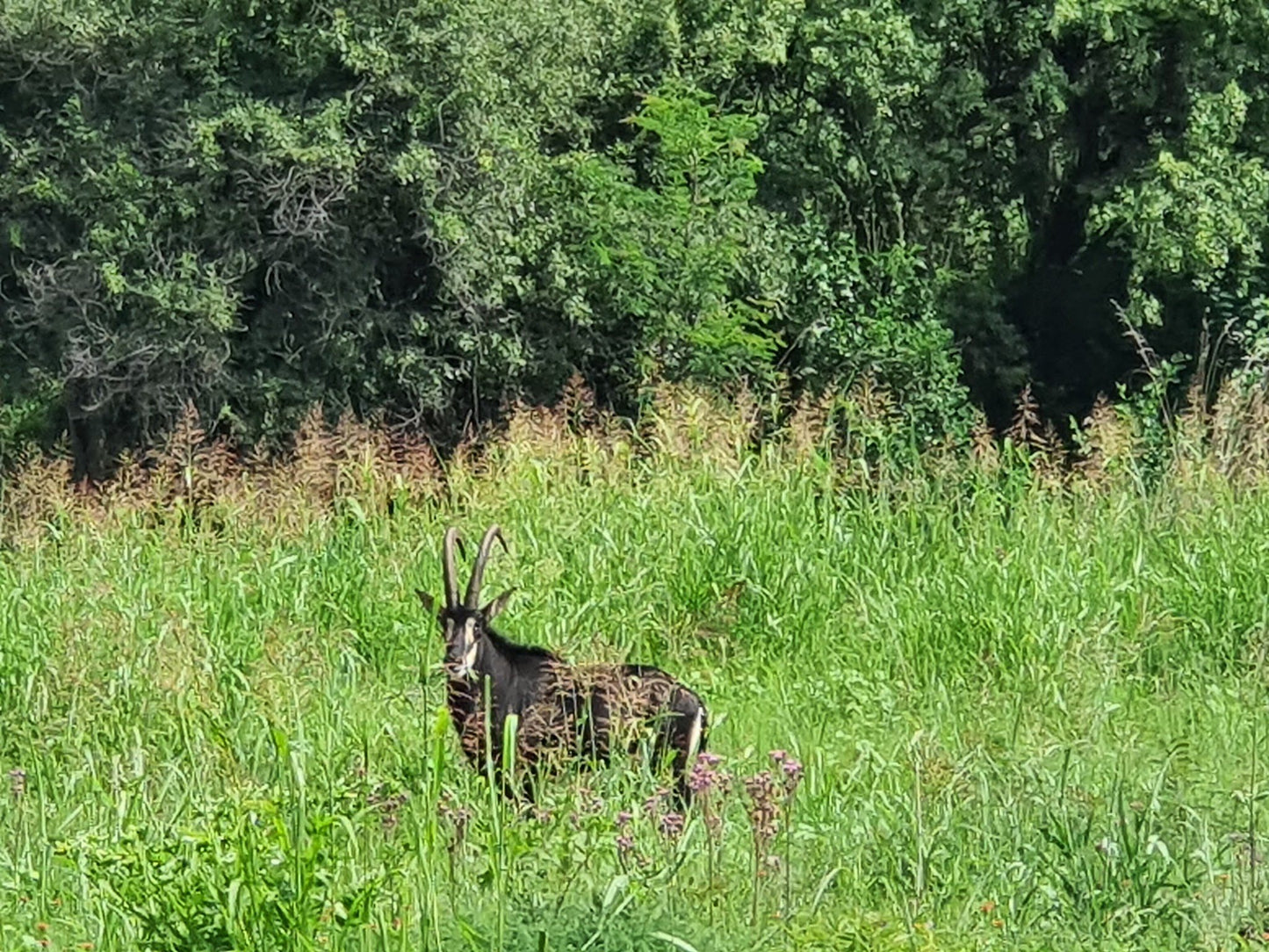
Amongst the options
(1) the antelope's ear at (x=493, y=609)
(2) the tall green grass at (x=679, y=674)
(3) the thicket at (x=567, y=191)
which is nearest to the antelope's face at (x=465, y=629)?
(1) the antelope's ear at (x=493, y=609)

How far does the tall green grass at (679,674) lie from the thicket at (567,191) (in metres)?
5.99

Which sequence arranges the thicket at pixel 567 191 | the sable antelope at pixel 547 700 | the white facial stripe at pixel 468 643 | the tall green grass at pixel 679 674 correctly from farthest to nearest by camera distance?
the thicket at pixel 567 191 < the white facial stripe at pixel 468 643 < the sable antelope at pixel 547 700 < the tall green grass at pixel 679 674

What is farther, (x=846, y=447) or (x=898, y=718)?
(x=846, y=447)

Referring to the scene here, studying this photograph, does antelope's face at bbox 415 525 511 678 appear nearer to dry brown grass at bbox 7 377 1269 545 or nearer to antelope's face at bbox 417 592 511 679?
antelope's face at bbox 417 592 511 679

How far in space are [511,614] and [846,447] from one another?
2503 mm

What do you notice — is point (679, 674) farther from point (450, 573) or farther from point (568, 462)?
point (568, 462)

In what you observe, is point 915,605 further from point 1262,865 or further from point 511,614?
point 1262,865

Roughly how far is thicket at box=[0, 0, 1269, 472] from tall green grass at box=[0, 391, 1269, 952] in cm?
599

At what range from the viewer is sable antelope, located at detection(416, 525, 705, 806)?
574 centimetres

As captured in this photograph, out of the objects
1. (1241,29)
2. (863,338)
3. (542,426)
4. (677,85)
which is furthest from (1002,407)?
(542,426)

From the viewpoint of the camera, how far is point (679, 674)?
811 cm

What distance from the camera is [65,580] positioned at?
8766 mm

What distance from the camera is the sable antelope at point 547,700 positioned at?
18.8 feet

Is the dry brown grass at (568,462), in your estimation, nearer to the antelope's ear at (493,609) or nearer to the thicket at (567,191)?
the antelope's ear at (493,609)
